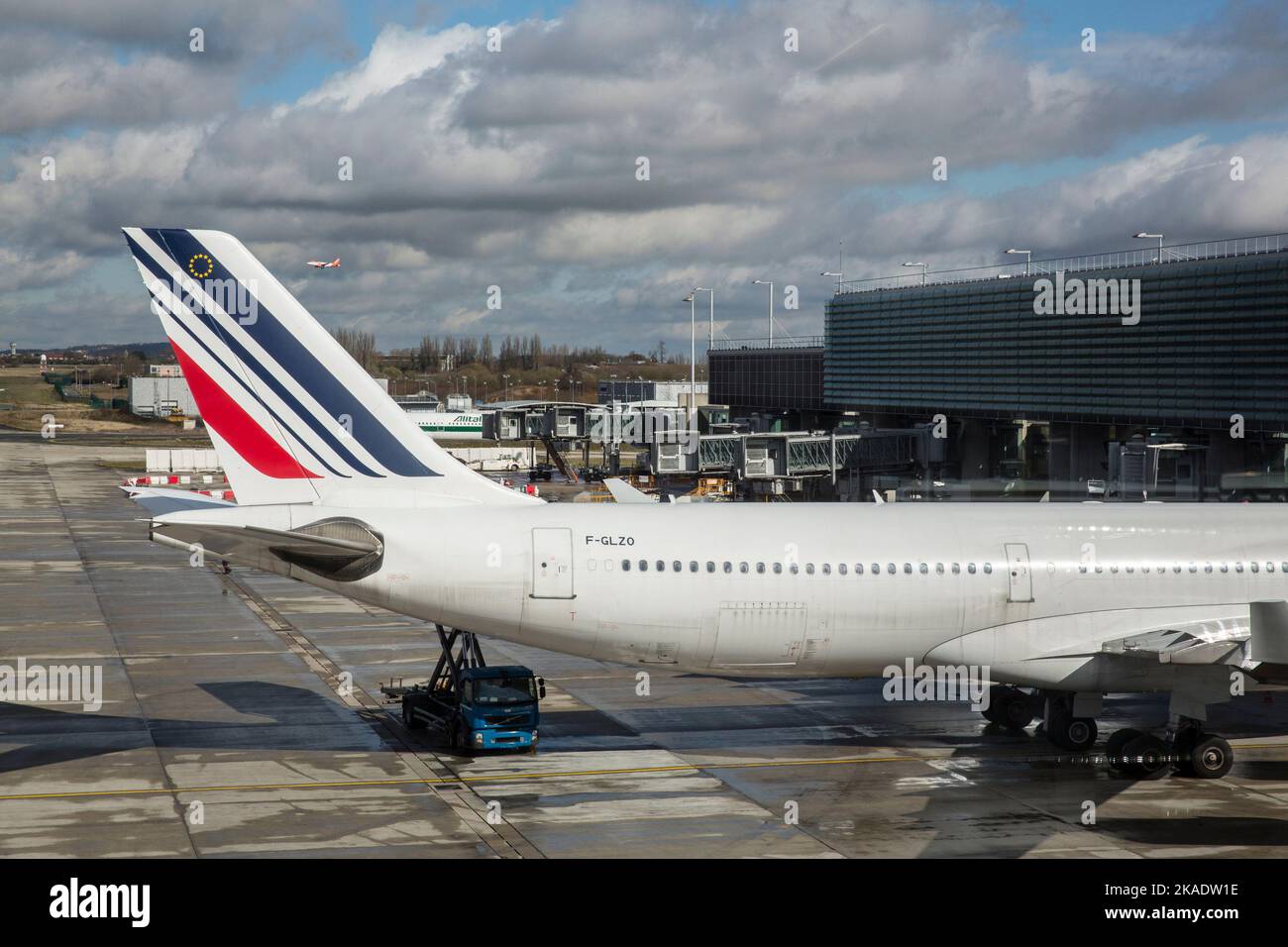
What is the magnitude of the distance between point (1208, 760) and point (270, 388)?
21.2 m

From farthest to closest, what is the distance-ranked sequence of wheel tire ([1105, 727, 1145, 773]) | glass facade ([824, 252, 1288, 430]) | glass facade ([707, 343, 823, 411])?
1. glass facade ([707, 343, 823, 411])
2. glass facade ([824, 252, 1288, 430])
3. wheel tire ([1105, 727, 1145, 773])

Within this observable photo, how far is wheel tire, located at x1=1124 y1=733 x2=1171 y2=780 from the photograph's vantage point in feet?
89.5

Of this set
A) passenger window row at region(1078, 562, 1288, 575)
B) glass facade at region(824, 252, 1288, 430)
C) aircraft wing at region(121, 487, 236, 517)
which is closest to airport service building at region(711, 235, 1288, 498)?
glass facade at region(824, 252, 1288, 430)

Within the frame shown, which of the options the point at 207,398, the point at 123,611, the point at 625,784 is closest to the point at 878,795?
the point at 625,784

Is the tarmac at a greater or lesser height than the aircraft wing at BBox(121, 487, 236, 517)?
lesser

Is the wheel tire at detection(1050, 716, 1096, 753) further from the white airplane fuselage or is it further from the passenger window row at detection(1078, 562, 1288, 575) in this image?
the passenger window row at detection(1078, 562, 1288, 575)

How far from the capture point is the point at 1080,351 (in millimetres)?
80625

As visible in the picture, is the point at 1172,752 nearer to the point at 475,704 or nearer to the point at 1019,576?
the point at 1019,576

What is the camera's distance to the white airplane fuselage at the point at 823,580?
2619 cm

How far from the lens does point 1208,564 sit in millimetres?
29031

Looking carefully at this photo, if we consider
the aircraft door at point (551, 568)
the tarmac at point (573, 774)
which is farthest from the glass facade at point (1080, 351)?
the aircraft door at point (551, 568)

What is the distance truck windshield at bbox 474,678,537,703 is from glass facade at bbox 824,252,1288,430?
4833cm

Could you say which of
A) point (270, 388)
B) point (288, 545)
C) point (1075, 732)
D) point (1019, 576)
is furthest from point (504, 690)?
point (1075, 732)
